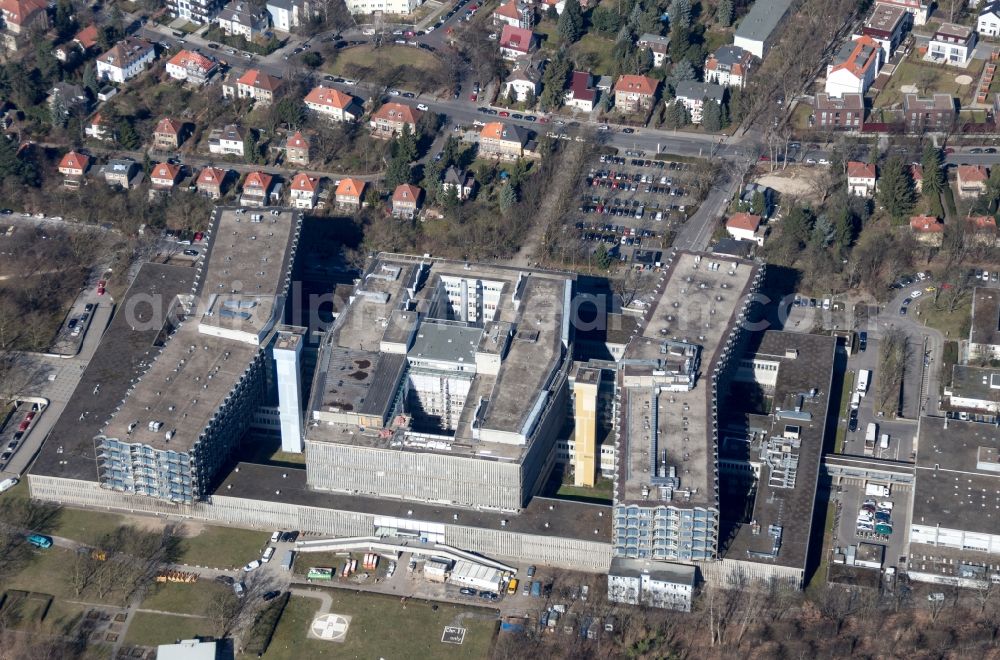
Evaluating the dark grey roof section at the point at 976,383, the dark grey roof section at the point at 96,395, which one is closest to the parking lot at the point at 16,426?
the dark grey roof section at the point at 96,395

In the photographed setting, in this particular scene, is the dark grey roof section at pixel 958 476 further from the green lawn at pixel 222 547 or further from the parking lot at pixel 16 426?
the parking lot at pixel 16 426

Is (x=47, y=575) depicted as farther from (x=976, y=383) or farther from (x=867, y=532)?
(x=976, y=383)

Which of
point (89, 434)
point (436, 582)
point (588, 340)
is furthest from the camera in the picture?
point (588, 340)

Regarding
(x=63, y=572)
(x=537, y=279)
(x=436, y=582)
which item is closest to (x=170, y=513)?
(x=63, y=572)

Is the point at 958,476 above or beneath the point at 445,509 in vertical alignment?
above

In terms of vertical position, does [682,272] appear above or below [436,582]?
above

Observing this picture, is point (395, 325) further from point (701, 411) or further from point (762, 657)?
point (762, 657)

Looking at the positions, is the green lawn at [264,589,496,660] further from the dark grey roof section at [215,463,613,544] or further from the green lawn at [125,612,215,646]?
the dark grey roof section at [215,463,613,544]

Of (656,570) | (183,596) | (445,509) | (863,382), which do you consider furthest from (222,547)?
(863,382)
